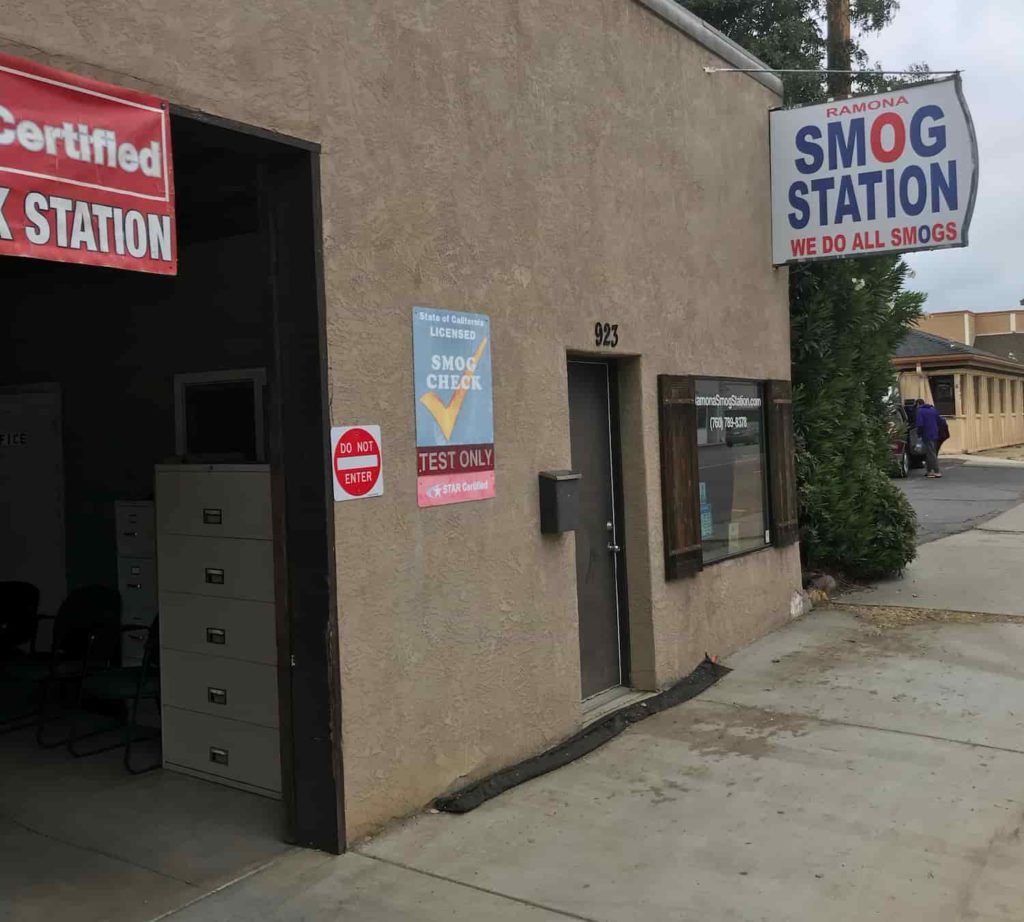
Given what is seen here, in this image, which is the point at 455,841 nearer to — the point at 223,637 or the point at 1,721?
the point at 223,637

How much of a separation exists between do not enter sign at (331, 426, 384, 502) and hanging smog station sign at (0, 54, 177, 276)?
43.3 inches

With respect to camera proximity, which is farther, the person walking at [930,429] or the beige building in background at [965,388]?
the beige building in background at [965,388]

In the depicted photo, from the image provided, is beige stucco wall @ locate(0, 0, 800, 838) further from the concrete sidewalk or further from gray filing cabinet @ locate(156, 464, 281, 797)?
gray filing cabinet @ locate(156, 464, 281, 797)

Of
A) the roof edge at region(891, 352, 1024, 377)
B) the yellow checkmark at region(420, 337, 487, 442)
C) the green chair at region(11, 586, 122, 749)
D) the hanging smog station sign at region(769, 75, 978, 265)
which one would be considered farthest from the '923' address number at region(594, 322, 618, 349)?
the roof edge at region(891, 352, 1024, 377)

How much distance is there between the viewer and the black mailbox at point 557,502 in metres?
5.64

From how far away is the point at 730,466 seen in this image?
816 centimetres

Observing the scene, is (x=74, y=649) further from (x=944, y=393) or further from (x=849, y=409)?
(x=944, y=393)

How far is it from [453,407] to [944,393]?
28327 millimetres

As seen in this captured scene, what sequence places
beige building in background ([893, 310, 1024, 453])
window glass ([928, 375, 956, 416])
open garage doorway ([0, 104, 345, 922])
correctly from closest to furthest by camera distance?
open garage doorway ([0, 104, 345, 922]), beige building in background ([893, 310, 1024, 453]), window glass ([928, 375, 956, 416])

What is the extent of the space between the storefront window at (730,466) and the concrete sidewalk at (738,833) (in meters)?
1.54

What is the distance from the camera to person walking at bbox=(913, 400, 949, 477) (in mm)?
21266

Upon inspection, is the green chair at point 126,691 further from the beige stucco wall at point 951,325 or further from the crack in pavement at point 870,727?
the beige stucco wall at point 951,325

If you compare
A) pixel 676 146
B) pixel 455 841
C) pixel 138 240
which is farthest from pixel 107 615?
pixel 676 146

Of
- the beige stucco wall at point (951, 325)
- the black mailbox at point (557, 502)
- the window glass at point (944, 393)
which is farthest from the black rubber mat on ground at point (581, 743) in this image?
the beige stucco wall at point (951, 325)
